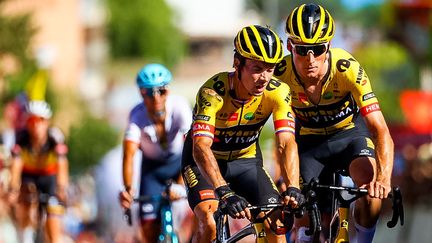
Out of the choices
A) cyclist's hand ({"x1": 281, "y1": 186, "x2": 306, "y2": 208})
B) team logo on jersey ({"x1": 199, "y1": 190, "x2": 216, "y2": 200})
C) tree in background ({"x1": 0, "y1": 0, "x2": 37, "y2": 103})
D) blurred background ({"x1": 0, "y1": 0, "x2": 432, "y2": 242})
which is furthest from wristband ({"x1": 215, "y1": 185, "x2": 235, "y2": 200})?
tree in background ({"x1": 0, "y1": 0, "x2": 37, "y2": 103})

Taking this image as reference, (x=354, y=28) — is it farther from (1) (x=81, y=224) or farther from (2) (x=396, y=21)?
(1) (x=81, y=224)

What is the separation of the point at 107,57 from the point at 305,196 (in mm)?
81778

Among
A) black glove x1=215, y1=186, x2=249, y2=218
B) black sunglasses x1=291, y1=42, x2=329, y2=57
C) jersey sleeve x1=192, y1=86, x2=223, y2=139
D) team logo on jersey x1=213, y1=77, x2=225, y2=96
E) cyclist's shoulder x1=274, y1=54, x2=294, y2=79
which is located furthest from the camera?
cyclist's shoulder x1=274, y1=54, x2=294, y2=79

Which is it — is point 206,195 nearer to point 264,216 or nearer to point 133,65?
point 264,216

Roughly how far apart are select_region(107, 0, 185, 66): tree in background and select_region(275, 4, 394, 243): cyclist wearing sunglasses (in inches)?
3145

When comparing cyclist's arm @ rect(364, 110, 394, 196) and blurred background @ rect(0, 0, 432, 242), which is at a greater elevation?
blurred background @ rect(0, 0, 432, 242)

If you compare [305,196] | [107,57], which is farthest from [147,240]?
[107,57]

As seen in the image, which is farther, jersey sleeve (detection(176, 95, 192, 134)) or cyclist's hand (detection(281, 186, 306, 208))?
jersey sleeve (detection(176, 95, 192, 134))

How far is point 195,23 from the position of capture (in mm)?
114562

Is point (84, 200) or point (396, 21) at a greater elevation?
point (396, 21)

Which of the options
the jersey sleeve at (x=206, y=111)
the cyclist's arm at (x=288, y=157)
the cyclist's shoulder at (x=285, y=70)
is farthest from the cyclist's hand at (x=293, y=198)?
the cyclist's shoulder at (x=285, y=70)

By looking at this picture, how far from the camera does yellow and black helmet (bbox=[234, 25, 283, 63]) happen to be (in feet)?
32.1

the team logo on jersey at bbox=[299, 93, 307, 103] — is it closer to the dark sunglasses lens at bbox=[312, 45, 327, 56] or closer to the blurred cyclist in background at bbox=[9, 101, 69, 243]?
the dark sunglasses lens at bbox=[312, 45, 327, 56]

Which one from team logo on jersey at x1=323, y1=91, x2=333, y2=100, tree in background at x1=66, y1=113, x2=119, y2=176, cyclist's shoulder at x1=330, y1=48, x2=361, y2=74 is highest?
tree in background at x1=66, y1=113, x2=119, y2=176
